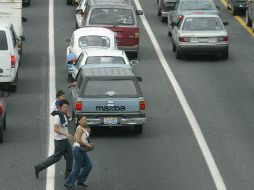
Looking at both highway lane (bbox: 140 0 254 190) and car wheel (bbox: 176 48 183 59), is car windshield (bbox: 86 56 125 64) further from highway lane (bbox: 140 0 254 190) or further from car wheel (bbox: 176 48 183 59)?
car wheel (bbox: 176 48 183 59)

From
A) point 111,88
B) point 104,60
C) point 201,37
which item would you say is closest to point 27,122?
point 111,88

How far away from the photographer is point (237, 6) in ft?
163

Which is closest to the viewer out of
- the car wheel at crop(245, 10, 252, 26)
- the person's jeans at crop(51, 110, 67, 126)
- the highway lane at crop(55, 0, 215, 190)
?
the person's jeans at crop(51, 110, 67, 126)

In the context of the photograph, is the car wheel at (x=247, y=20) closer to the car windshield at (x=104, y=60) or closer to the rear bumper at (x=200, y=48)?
the rear bumper at (x=200, y=48)

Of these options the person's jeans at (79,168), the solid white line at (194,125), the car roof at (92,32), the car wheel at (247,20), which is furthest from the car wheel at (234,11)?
the person's jeans at (79,168)

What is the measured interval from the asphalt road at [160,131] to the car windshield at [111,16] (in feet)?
4.78

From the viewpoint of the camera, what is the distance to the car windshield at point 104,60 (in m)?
31.5

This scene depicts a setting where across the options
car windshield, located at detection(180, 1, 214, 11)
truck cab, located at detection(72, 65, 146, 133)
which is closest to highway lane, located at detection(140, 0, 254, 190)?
car windshield, located at detection(180, 1, 214, 11)

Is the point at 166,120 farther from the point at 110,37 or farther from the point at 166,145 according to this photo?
the point at 110,37

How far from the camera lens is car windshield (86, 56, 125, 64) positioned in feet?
103

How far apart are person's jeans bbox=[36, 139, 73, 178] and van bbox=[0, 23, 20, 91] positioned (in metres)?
9.55

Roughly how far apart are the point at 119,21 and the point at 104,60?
297 inches

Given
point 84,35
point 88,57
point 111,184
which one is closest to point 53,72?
point 84,35

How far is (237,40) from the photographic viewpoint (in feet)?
144
